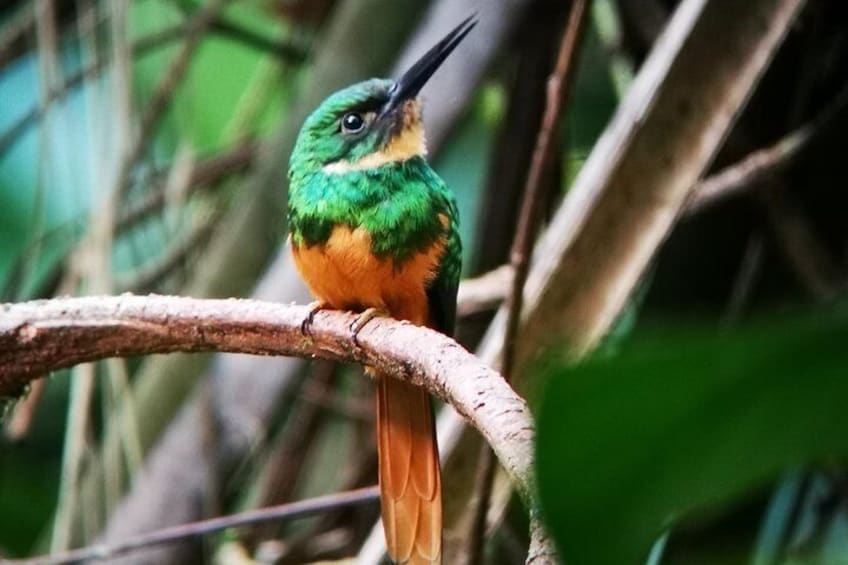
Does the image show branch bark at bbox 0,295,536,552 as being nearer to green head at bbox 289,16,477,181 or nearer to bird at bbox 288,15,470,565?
bird at bbox 288,15,470,565

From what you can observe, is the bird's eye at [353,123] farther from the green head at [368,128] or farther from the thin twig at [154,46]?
the thin twig at [154,46]

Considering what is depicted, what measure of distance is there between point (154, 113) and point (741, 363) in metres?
1.98

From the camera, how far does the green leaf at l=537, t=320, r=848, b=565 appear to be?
291mm

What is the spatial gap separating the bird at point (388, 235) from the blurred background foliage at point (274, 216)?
0.14 metres

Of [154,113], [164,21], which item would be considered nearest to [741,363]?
[154,113]

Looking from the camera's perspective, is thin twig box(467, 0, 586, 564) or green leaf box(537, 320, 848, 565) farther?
thin twig box(467, 0, 586, 564)

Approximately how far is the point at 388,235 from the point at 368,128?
29cm

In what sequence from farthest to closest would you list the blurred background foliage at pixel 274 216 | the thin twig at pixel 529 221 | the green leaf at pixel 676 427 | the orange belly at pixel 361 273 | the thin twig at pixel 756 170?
the blurred background foliage at pixel 274 216, the thin twig at pixel 756 170, the orange belly at pixel 361 273, the thin twig at pixel 529 221, the green leaf at pixel 676 427

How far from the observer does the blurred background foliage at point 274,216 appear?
1777mm

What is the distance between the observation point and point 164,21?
9.12 ft

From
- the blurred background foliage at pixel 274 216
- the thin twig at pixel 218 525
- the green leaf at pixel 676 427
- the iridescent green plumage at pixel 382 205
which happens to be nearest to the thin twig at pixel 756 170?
the blurred background foliage at pixel 274 216

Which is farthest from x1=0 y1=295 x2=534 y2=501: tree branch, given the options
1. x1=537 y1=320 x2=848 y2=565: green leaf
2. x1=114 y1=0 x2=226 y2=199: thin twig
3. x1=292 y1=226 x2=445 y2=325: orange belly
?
x1=114 y1=0 x2=226 y2=199: thin twig

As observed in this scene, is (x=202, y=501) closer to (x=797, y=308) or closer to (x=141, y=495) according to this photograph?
(x=141, y=495)

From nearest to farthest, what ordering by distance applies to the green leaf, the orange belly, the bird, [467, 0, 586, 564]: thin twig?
the green leaf → [467, 0, 586, 564]: thin twig → the bird → the orange belly
